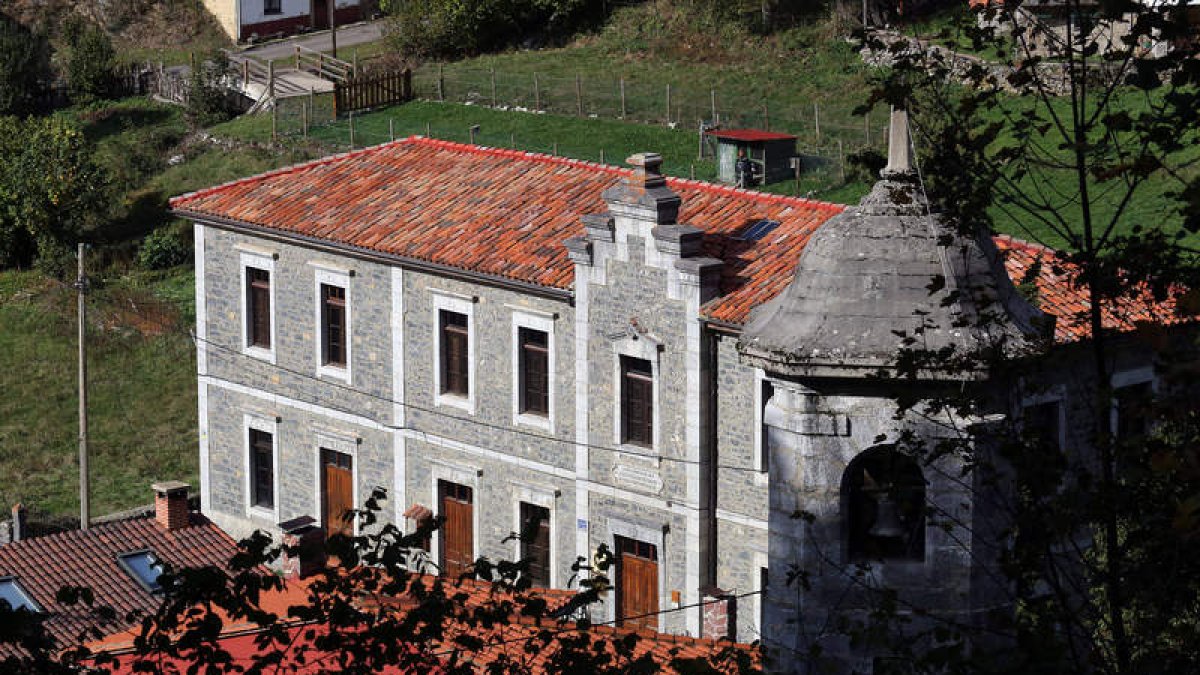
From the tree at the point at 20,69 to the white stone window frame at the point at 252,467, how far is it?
28.3 meters

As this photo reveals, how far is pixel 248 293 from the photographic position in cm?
3581

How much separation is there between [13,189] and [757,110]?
56.9 feet

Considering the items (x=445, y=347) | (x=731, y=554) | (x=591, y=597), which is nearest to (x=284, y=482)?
(x=445, y=347)

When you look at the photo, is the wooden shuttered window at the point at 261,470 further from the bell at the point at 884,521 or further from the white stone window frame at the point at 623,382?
the bell at the point at 884,521

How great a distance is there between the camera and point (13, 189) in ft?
172

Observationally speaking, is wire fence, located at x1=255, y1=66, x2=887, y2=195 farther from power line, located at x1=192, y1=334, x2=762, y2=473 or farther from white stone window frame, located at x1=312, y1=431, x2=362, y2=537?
white stone window frame, located at x1=312, y1=431, x2=362, y2=537

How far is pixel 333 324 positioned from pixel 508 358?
4050 millimetres

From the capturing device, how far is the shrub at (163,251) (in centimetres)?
5075

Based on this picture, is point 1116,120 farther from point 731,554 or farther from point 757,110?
point 757,110

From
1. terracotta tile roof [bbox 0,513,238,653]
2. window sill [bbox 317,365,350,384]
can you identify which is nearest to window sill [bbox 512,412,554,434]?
window sill [bbox 317,365,350,384]

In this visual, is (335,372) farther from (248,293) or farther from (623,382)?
(623,382)

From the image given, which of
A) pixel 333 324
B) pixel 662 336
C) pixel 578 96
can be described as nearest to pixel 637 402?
pixel 662 336

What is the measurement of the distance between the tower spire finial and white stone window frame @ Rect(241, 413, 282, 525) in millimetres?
25724

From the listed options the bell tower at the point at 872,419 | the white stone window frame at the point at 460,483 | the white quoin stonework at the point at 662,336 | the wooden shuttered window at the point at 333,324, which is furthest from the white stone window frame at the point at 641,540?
the bell tower at the point at 872,419
